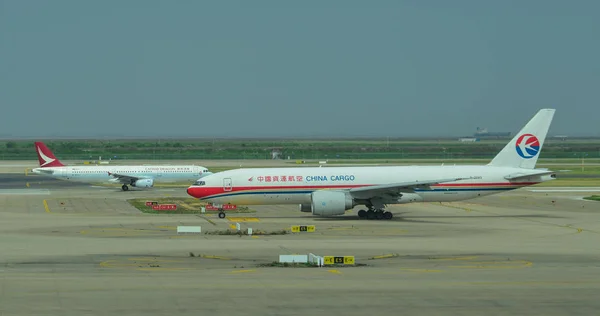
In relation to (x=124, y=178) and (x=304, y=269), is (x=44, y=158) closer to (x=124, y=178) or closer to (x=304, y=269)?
(x=124, y=178)

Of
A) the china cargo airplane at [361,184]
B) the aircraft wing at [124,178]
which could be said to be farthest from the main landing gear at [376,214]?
the aircraft wing at [124,178]

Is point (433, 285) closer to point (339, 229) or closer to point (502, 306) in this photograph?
point (502, 306)

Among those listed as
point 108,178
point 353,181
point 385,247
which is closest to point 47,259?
point 385,247

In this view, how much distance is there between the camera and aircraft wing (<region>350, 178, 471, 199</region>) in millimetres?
52406

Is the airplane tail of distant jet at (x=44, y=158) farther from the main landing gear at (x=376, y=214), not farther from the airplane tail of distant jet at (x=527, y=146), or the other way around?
the airplane tail of distant jet at (x=527, y=146)

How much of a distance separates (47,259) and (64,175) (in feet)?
199

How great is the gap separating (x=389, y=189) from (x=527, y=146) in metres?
10.7

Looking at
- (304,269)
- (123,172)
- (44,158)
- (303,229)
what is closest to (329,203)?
(303,229)

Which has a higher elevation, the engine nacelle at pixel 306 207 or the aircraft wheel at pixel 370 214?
the engine nacelle at pixel 306 207

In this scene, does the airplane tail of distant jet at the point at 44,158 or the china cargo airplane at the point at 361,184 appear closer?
the china cargo airplane at the point at 361,184

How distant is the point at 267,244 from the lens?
4038 centimetres

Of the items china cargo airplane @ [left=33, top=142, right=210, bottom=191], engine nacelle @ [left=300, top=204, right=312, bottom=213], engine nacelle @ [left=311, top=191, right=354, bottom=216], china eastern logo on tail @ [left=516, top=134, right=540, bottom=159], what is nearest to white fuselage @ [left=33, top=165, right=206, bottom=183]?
china cargo airplane @ [left=33, top=142, right=210, bottom=191]

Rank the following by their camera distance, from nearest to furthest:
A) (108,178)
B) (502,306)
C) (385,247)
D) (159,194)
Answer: (502,306) < (385,247) < (159,194) < (108,178)

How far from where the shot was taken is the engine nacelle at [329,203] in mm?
52562
